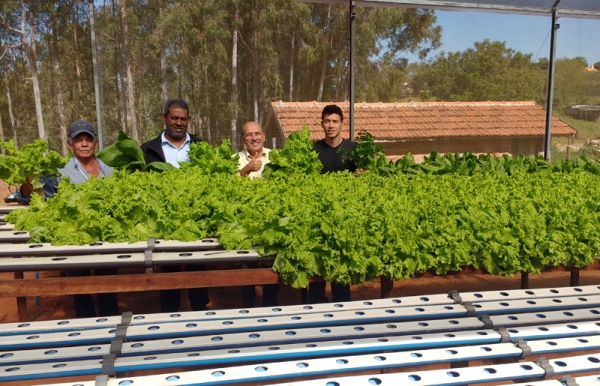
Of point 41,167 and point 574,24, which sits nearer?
point 41,167

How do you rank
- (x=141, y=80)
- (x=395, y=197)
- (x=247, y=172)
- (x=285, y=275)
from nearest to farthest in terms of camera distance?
1. (x=285, y=275)
2. (x=395, y=197)
3. (x=247, y=172)
4. (x=141, y=80)

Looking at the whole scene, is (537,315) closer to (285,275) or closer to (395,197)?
(395,197)

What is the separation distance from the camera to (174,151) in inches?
165

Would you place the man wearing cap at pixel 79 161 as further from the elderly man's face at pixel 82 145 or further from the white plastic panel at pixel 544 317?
the white plastic panel at pixel 544 317

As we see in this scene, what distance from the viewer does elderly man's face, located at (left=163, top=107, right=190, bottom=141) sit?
4.03 m

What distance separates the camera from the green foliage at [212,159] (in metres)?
3.65

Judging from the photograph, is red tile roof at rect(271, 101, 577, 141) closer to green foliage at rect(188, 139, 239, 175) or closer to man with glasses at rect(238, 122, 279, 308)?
man with glasses at rect(238, 122, 279, 308)

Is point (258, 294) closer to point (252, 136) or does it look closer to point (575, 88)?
point (252, 136)

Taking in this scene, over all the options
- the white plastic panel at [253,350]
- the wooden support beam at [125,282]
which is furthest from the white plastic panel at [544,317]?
the wooden support beam at [125,282]

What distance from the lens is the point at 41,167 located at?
11.8 ft

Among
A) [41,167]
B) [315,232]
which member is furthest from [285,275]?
[41,167]

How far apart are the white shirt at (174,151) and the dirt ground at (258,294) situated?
1.44 metres

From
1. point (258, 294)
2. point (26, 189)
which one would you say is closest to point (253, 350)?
point (258, 294)

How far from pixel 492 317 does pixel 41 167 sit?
133 inches
